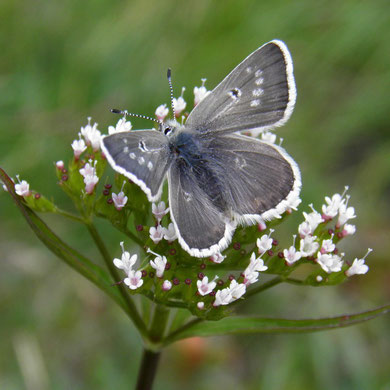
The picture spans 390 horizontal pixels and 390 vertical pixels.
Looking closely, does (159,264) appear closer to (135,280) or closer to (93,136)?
(135,280)

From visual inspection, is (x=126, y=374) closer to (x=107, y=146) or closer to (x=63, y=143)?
(x=63, y=143)

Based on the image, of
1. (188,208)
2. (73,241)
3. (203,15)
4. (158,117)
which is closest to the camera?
(188,208)

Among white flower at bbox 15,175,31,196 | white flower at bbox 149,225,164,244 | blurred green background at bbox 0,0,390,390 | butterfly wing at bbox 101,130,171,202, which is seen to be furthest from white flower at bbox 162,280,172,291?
blurred green background at bbox 0,0,390,390

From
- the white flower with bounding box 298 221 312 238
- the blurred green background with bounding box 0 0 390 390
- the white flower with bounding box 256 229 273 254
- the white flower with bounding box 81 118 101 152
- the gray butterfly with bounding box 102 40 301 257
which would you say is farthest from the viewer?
the blurred green background with bounding box 0 0 390 390

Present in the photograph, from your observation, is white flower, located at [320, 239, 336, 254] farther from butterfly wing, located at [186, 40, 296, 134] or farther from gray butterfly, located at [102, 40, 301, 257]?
butterfly wing, located at [186, 40, 296, 134]

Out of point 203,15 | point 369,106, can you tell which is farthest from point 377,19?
point 203,15

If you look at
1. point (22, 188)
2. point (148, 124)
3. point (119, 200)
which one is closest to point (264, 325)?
point (119, 200)

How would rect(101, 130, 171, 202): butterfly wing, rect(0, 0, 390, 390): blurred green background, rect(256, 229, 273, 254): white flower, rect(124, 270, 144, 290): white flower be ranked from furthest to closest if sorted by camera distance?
1. rect(0, 0, 390, 390): blurred green background
2. rect(256, 229, 273, 254): white flower
3. rect(124, 270, 144, 290): white flower
4. rect(101, 130, 171, 202): butterfly wing

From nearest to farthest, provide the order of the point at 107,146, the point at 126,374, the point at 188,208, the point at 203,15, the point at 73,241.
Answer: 1. the point at 107,146
2. the point at 188,208
3. the point at 126,374
4. the point at 73,241
5. the point at 203,15
